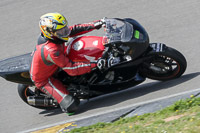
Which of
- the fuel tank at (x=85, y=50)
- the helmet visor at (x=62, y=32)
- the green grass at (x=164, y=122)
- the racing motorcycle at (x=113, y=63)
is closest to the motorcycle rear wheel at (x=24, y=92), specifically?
the racing motorcycle at (x=113, y=63)

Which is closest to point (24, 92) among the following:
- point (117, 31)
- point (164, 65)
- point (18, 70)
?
point (18, 70)

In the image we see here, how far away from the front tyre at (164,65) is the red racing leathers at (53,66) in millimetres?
963

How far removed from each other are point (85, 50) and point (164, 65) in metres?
1.34

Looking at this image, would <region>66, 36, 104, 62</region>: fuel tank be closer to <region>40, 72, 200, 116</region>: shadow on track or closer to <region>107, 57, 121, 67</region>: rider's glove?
<region>107, 57, 121, 67</region>: rider's glove

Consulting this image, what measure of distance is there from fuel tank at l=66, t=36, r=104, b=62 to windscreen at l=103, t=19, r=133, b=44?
0.21 meters

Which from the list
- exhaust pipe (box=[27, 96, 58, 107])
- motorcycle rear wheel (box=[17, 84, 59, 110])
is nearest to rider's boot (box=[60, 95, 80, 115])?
exhaust pipe (box=[27, 96, 58, 107])

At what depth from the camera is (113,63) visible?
6.82 m

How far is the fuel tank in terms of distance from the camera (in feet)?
22.7

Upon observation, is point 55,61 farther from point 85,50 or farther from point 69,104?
point 69,104

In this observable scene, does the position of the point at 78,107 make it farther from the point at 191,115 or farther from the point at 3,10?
the point at 3,10

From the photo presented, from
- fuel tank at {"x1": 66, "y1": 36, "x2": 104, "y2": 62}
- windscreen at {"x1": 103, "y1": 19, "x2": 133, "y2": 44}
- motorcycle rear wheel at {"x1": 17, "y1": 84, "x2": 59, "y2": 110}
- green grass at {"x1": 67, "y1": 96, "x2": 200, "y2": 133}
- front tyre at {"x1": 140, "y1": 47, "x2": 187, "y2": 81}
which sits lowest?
green grass at {"x1": 67, "y1": 96, "x2": 200, "y2": 133}

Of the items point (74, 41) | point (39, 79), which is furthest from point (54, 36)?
point (39, 79)

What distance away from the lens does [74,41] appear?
7094 millimetres

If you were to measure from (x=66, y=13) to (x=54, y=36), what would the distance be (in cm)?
483
